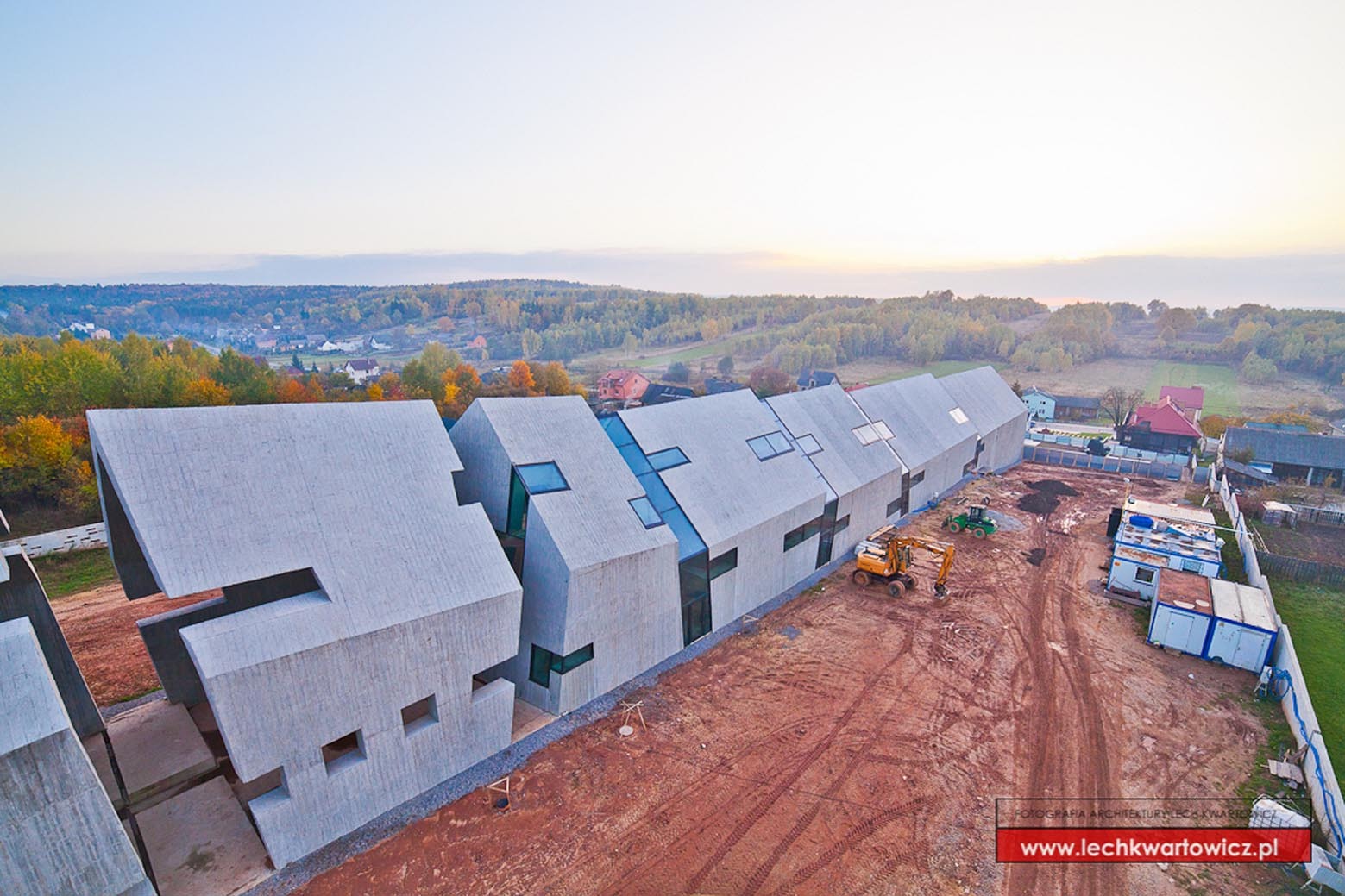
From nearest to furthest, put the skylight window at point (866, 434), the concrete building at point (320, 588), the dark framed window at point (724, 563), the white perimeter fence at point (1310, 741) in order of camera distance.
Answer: the concrete building at point (320, 588) < the white perimeter fence at point (1310, 741) < the dark framed window at point (724, 563) < the skylight window at point (866, 434)

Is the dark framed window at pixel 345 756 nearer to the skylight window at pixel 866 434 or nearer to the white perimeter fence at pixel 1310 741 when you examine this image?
the white perimeter fence at pixel 1310 741

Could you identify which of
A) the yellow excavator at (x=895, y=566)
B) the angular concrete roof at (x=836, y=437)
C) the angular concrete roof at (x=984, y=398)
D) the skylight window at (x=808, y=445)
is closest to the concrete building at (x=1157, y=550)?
the yellow excavator at (x=895, y=566)

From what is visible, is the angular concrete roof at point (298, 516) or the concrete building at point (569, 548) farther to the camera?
the concrete building at point (569, 548)

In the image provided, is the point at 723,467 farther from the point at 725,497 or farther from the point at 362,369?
the point at 362,369

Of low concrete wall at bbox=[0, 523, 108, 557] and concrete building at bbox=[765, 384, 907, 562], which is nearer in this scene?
concrete building at bbox=[765, 384, 907, 562]

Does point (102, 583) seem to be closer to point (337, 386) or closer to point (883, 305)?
point (337, 386)

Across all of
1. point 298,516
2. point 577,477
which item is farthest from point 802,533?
point 298,516

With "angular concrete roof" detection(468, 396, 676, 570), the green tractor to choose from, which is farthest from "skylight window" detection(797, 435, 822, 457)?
"angular concrete roof" detection(468, 396, 676, 570)

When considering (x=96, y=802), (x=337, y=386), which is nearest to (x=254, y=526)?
(x=96, y=802)

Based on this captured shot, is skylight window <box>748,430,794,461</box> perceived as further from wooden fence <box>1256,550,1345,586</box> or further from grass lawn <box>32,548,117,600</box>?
grass lawn <box>32,548,117,600</box>
